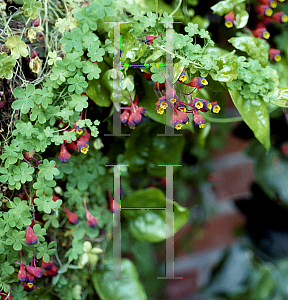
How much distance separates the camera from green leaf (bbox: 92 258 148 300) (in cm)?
62

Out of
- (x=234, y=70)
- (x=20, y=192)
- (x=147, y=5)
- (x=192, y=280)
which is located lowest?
(x=192, y=280)

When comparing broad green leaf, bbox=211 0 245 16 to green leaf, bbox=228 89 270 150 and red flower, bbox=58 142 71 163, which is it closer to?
green leaf, bbox=228 89 270 150

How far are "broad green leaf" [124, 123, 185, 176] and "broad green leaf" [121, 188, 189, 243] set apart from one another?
3.0 inches

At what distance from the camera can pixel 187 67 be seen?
459mm

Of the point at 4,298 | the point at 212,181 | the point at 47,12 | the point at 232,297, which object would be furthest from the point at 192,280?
the point at 47,12

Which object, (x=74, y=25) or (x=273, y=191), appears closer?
(x=74, y=25)

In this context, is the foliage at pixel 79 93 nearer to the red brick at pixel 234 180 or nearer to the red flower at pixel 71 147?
the red flower at pixel 71 147

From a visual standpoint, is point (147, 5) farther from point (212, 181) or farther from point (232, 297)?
point (232, 297)

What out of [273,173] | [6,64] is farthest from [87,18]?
[273,173]

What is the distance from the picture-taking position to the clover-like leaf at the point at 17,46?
1.46 feet

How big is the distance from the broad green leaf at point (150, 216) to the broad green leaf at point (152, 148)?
0.25ft

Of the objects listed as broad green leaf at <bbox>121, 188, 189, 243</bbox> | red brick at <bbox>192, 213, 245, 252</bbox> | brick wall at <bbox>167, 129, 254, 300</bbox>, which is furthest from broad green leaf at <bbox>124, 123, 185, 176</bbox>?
red brick at <bbox>192, 213, 245, 252</bbox>

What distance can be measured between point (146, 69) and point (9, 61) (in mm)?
220

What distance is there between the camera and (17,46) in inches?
17.8
